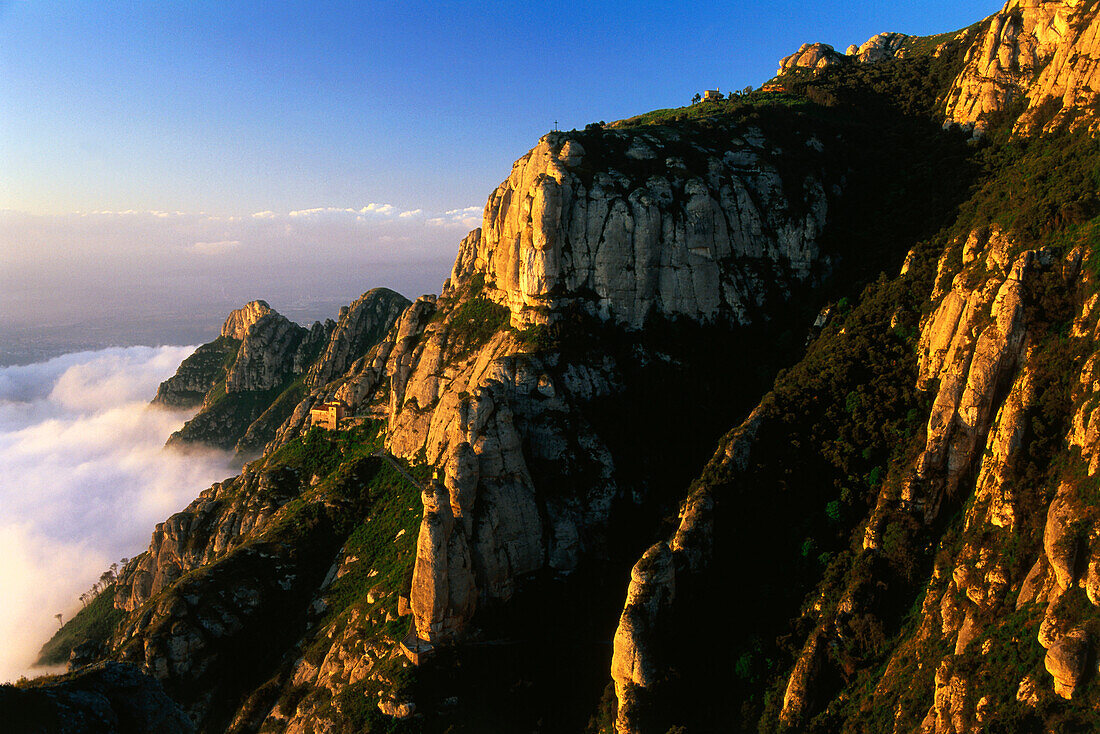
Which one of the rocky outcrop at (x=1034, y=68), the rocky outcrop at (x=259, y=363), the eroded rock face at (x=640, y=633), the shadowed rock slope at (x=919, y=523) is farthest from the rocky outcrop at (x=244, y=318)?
the rocky outcrop at (x=1034, y=68)

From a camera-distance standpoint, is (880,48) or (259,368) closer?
(880,48)

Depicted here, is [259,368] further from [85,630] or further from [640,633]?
[640,633]

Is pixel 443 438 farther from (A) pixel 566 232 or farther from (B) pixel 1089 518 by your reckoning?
(B) pixel 1089 518

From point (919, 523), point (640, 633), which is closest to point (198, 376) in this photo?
point (640, 633)

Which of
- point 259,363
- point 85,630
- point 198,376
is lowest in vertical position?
point 85,630

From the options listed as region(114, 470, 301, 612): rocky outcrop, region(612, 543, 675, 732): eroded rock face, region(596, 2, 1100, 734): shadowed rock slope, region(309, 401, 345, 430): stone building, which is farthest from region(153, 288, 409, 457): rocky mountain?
region(612, 543, 675, 732): eroded rock face

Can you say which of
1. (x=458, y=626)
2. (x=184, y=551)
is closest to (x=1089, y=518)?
(x=458, y=626)
